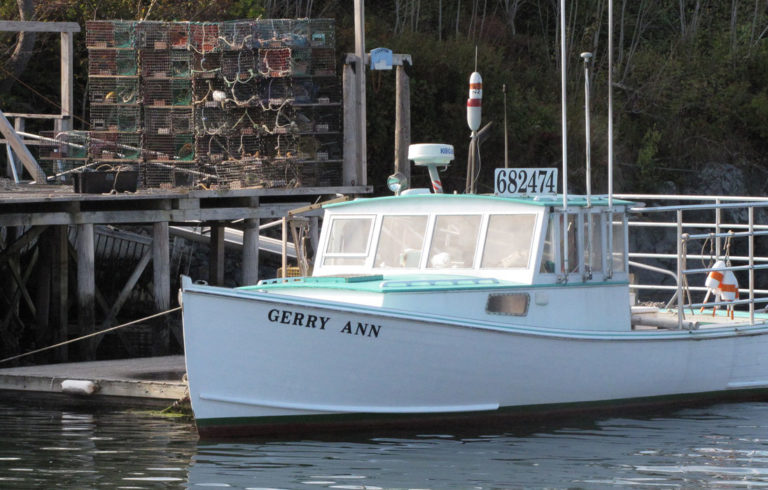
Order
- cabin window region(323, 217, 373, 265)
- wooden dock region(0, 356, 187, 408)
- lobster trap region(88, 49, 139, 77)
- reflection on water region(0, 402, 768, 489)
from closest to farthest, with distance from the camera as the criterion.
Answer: reflection on water region(0, 402, 768, 489) < cabin window region(323, 217, 373, 265) < wooden dock region(0, 356, 187, 408) < lobster trap region(88, 49, 139, 77)

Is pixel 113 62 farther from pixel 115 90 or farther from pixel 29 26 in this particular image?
pixel 29 26

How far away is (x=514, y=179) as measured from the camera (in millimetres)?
12047

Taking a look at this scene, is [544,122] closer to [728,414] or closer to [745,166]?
[745,166]

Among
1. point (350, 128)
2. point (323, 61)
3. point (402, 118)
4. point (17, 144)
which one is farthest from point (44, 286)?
point (402, 118)

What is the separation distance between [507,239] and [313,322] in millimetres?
2223

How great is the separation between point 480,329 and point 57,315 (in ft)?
23.9

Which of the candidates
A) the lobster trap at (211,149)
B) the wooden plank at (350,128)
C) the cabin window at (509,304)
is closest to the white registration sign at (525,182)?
the cabin window at (509,304)

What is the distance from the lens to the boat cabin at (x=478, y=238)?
11711 millimetres

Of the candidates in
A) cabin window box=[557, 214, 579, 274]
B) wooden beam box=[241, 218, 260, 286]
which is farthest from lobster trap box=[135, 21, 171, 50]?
cabin window box=[557, 214, 579, 274]

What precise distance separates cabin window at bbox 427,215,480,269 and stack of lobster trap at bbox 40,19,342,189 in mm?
6870

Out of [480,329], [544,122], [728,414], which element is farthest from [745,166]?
[480,329]

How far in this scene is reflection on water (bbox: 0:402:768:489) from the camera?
9383 mm

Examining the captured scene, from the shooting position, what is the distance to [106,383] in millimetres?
12805

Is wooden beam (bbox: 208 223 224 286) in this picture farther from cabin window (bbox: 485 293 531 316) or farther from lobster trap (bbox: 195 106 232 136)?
cabin window (bbox: 485 293 531 316)
